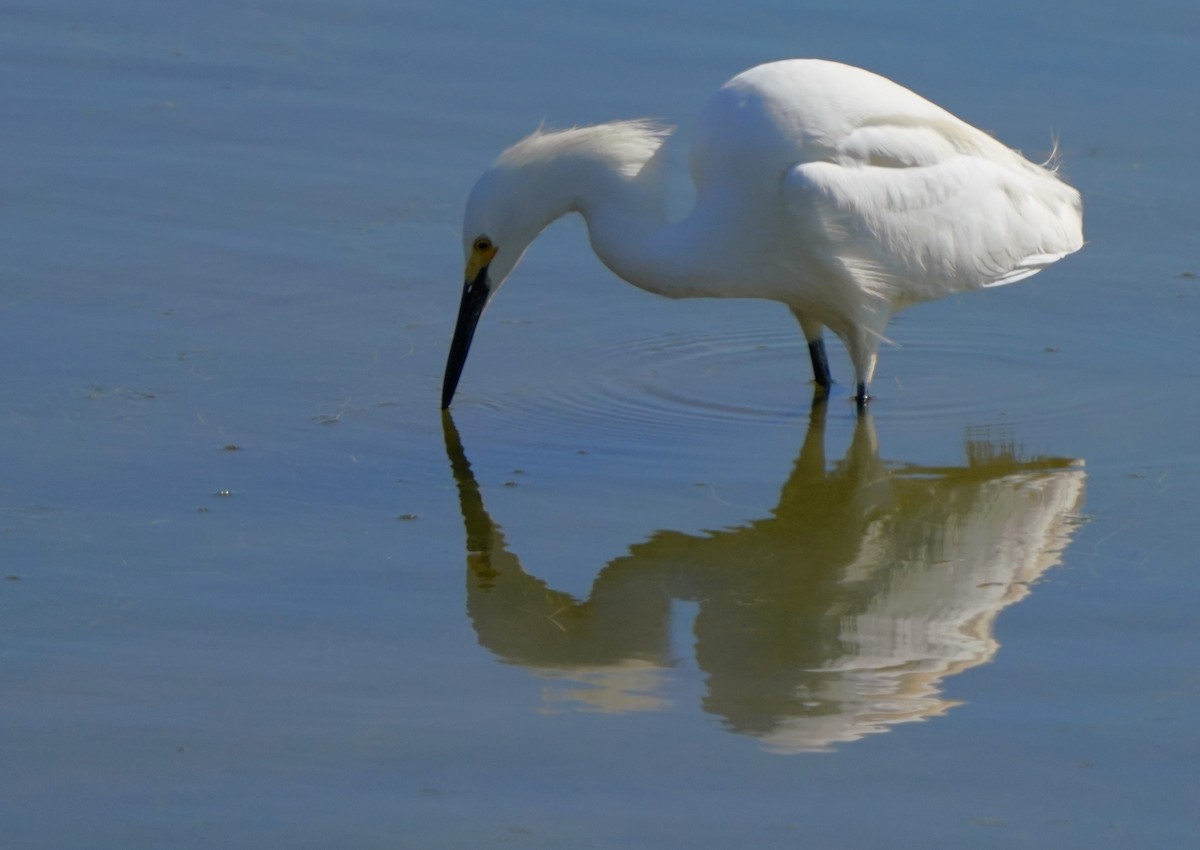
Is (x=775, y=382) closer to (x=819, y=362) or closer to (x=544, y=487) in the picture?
(x=819, y=362)

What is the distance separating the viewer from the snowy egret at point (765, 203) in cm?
639

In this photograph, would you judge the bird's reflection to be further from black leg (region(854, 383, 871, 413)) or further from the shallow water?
black leg (region(854, 383, 871, 413))

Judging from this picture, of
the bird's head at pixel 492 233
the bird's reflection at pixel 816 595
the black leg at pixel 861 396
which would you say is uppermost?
the bird's head at pixel 492 233

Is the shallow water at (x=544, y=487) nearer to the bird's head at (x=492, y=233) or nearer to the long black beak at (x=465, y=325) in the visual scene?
the long black beak at (x=465, y=325)

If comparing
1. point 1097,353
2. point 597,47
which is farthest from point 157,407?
point 597,47

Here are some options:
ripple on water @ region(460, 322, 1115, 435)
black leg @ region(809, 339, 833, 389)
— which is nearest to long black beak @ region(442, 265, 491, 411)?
ripple on water @ region(460, 322, 1115, 435)

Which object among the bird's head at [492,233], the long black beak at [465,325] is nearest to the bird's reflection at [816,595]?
the long black beak at [465,325]

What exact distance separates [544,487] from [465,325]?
936mm

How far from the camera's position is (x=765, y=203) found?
21.0 ft

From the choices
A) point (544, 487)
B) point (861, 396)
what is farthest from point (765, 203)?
point (544, 487)

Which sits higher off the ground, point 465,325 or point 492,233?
point 492,233

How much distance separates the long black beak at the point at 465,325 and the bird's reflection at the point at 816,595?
0.33 metres

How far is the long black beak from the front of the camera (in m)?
6.61

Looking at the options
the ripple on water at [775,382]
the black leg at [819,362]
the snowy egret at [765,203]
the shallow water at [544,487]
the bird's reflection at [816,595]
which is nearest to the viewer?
the shallow water at [544,487]
